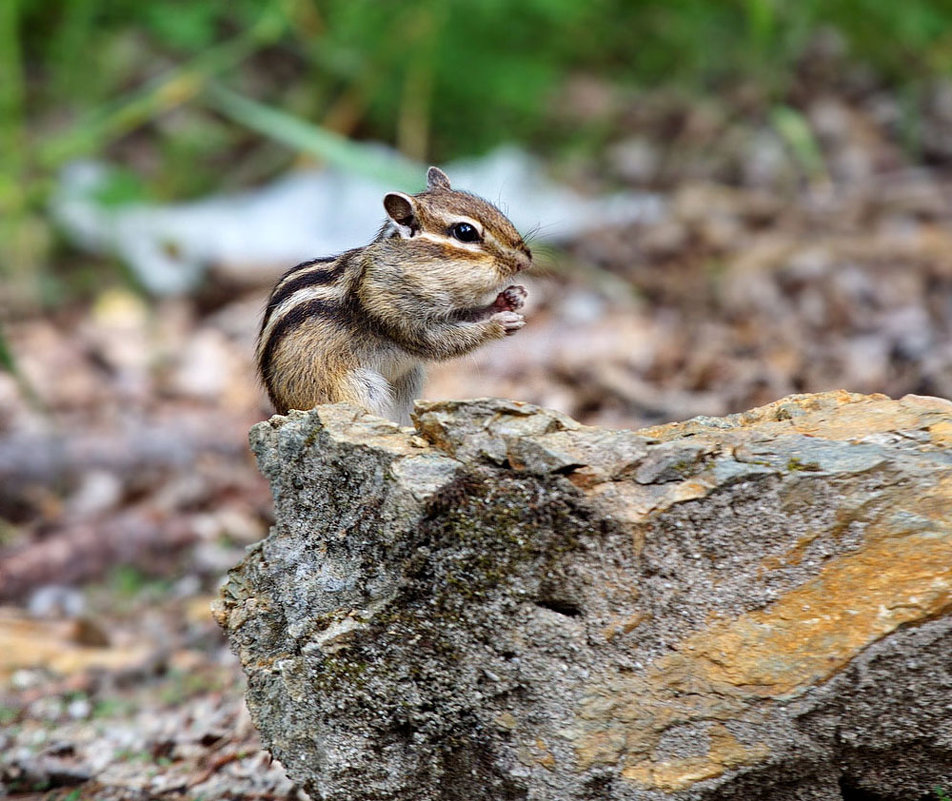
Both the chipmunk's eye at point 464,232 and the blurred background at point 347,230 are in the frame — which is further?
the blurred background at point 347,230

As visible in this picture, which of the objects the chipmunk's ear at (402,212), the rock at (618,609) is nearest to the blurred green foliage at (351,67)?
the chipmunk's ear at (402,212)

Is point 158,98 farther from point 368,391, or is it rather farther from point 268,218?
point 368,391

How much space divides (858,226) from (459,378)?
3.87 m

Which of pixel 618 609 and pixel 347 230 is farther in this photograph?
pixel 347 230

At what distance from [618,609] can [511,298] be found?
63.8 inches

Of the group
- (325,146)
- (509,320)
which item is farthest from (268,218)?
(509,320)

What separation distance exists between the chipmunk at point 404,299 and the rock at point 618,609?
984mm

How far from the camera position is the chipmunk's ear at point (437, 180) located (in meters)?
4.81

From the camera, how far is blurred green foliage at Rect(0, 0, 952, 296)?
34.2 ft

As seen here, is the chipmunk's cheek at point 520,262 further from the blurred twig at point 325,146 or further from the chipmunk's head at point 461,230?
the blurred twig at point 325,146

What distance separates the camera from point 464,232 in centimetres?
439

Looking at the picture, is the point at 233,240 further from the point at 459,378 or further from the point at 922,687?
the point at 922,687

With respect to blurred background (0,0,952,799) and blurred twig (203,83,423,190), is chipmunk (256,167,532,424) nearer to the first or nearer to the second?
blurred background (0,0,952,799)

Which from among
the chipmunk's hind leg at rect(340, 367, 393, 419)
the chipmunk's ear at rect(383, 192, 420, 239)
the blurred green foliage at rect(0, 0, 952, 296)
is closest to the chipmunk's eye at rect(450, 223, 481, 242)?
the chipmunk's ear at rect(383, 192, 420, 239)
